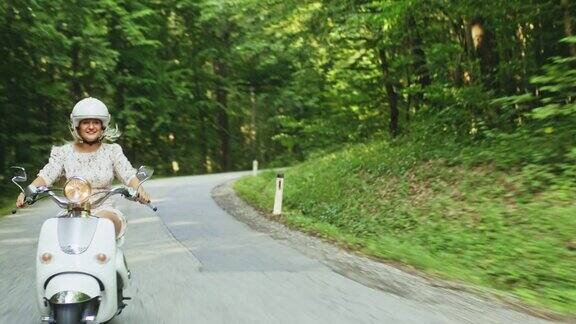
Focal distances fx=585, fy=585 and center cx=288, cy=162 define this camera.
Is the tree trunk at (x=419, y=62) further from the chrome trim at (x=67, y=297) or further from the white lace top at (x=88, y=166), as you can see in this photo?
the chrome trim at (x=67, y=297)

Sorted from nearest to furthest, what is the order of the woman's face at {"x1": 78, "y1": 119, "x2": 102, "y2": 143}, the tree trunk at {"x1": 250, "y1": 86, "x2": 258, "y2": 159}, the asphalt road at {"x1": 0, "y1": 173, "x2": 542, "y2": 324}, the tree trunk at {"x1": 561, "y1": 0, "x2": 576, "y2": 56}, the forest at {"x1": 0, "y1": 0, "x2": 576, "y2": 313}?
1. the woman's face at {"x1": 78, "y1": 119, "x2": 102, "y2": 143}
2. the asphalt road at {"x1": 0, "y1": 173, "x2": 542, "y2": 324}
3. the forest at {"x1": 0, "y1": 0, "x2": 576, "y2": 313}
4. the tree trunk at {"x1": 561, "y1": 0, "x2": 576, "y2": 56}
5. the tree trunk at {"x1": 250, "y1": 86, "x2": 258, "y2": 159}

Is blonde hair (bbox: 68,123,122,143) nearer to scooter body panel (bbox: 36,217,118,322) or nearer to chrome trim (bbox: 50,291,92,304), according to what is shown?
scooter body panel (bbox: 36,217,118,322)

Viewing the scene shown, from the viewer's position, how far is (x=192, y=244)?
895 centimetres

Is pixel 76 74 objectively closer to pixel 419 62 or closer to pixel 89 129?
pixel 419 62

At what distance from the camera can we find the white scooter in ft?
12.8

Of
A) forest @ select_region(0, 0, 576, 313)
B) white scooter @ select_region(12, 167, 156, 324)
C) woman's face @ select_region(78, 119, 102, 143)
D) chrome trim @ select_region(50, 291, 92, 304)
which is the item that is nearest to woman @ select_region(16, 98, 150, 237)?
woman's face @ select_region(78, 119, 102, 143)

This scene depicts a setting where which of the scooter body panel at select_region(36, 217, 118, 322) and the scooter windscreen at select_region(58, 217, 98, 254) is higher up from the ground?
the scooter windscreen at select_region(58, 217, 98, 254)

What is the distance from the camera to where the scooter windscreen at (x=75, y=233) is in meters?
4.00

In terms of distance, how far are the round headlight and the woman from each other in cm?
48

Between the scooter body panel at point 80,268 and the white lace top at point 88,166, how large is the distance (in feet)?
2.08

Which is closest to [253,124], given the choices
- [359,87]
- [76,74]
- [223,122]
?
[223,122]

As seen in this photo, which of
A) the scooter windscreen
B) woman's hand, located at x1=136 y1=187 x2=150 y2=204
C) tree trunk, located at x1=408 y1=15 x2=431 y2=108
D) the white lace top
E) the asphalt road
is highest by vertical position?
tree trunk, located at x1=408 y1=15 x2=431 y2=108

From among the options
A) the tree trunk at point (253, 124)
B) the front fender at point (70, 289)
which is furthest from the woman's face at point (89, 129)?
the tree trunk at point (253, 124)

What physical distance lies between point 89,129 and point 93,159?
25cm
